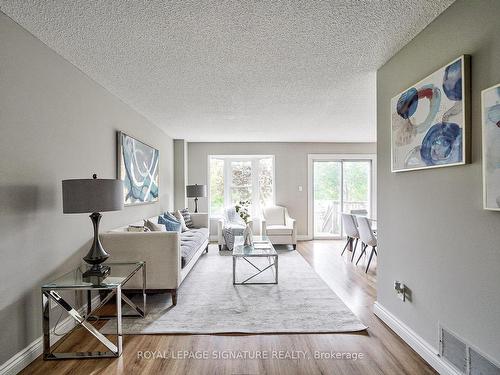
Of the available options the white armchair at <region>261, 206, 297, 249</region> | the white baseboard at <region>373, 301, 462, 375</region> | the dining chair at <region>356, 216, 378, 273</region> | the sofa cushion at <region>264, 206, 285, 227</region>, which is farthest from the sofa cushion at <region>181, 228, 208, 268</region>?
the dining chair at <region>356, 216, 378, 273</region>

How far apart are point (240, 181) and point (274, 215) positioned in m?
1.26

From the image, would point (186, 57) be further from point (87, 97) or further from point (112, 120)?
point (112, 120)

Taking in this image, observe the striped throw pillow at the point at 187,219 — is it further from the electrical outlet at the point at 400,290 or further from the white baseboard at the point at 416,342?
the electrical outlet at the point at 400,290

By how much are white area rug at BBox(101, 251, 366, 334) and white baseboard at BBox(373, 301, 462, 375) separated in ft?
0.82

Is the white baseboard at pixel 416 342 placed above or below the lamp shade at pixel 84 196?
below

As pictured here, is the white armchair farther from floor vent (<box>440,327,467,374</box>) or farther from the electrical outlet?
floor vent (<box>440,327,467,374</box>)

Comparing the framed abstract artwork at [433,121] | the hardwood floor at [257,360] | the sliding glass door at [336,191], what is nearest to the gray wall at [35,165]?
the hardwood floor at [257,360]

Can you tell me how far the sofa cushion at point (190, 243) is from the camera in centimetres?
349

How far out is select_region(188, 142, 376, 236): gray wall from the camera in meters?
6.75

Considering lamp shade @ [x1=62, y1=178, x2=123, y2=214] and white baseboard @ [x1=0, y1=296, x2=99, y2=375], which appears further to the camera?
lamp shade @ [x1=62, y1=178, x2=123, y2=214]

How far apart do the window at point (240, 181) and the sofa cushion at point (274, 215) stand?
510mm

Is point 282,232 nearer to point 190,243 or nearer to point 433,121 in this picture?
point 190,243

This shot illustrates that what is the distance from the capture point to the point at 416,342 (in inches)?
84.7

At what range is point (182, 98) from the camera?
140 inches
